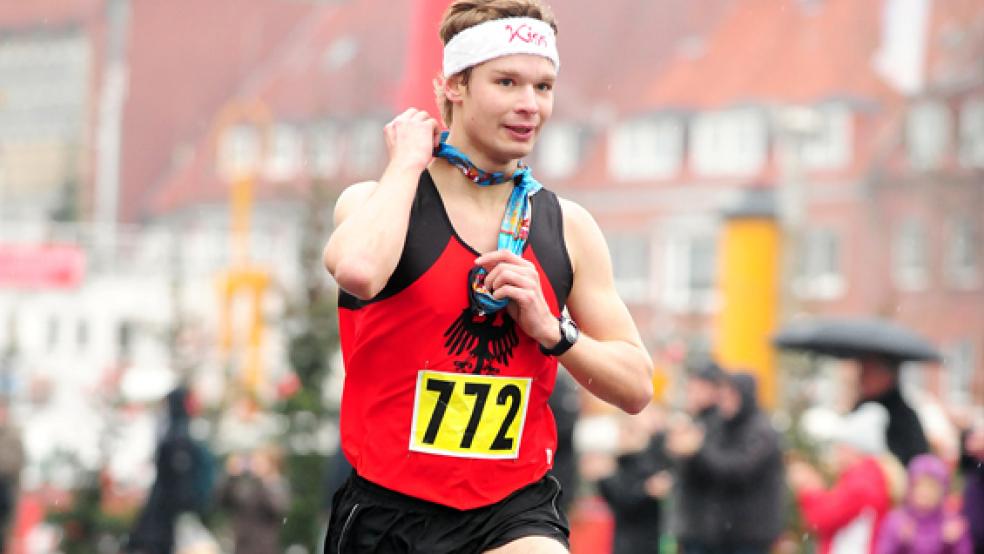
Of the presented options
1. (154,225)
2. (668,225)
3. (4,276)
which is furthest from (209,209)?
(668,225)

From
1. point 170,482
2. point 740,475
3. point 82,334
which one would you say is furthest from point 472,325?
point 82,334

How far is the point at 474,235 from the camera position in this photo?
14.0ft

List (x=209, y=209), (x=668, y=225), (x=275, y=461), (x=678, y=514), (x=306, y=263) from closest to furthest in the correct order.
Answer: (x=678, y=514)
(x=275, y=461)
(x=306, y=263)
(x=668, y=225)
(x=209, y=209)

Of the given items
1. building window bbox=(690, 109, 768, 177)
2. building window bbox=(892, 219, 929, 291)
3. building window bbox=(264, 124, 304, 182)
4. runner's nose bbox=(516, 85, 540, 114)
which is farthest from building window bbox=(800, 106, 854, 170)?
runner's nose bbox=(516, 85, 540, 114)

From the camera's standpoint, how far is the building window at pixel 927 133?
2061 inches

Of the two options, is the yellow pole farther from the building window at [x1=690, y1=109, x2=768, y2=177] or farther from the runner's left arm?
the building window at [x1=690, y1=109, x2=768, y2=177]

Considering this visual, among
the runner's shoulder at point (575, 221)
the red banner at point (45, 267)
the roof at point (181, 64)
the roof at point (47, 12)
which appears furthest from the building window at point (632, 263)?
the runner's shoulder at point (575, 221)

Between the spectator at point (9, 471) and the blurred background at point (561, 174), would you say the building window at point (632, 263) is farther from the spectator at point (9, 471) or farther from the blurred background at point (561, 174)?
the spectator at point (9, 471)

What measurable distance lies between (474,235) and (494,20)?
56cm

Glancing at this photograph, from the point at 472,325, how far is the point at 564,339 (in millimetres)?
232

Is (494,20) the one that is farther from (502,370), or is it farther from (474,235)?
(502,370)

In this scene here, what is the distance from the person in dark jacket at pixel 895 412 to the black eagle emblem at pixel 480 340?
5.25 m

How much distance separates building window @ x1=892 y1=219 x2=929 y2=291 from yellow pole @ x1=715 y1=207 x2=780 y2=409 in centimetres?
3326

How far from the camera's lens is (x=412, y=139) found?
14.2ft
